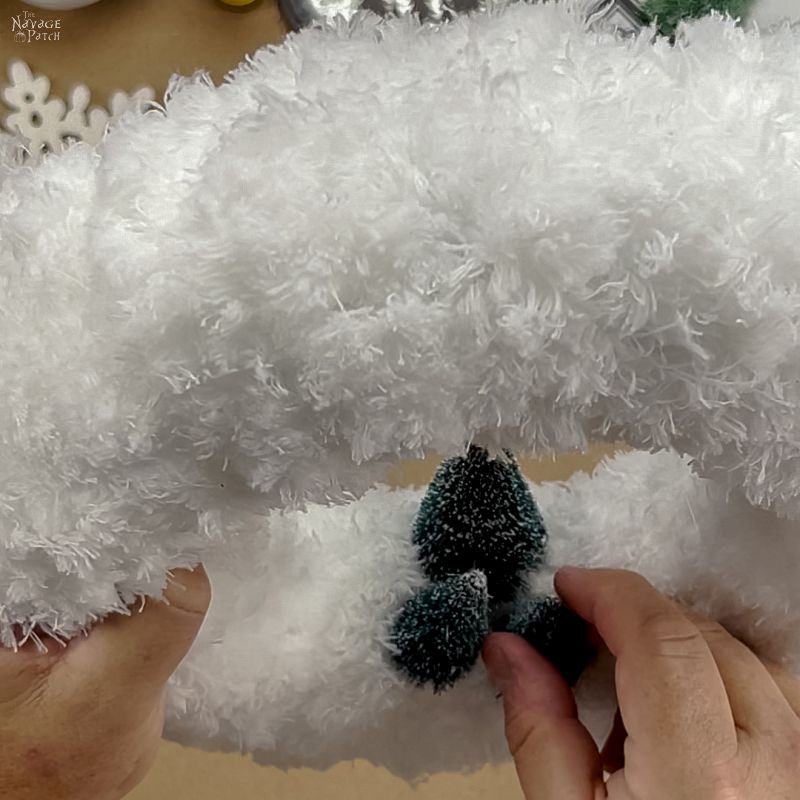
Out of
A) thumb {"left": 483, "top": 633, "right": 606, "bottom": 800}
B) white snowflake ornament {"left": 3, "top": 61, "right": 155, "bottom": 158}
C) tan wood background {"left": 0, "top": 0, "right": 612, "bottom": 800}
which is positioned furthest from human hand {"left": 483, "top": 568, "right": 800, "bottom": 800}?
white snowflake ornament {"left": 3, "top": 61, "right": 155, "bottom": 158}

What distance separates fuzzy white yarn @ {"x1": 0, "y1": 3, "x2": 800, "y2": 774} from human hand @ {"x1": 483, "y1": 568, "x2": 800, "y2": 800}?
0.09 metres

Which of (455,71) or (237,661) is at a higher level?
(455,71)

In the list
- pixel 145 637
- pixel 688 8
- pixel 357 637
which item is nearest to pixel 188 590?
pixel 145 637

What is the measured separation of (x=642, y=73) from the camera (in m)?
0.20

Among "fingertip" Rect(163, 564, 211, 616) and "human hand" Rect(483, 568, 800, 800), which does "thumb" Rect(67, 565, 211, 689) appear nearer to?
"fingertip" Rect(163, 564, 211, 616)

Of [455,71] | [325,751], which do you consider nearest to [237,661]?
[325,751]

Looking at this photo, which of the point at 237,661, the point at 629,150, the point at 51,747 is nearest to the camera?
the point at 629,150

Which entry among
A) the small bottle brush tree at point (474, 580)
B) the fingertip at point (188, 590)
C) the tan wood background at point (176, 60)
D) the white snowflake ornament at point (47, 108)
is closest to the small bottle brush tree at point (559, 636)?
the small bottle brush tree at point (474, 580)

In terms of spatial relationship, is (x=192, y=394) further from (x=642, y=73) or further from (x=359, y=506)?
(x=359, y=506)

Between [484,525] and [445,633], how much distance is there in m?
0.05

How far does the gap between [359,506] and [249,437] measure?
0.83 feet

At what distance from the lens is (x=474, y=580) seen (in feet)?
1.40

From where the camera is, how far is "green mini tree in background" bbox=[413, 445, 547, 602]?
434mm

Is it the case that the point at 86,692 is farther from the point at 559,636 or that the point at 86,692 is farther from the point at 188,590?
the point at 559,636
